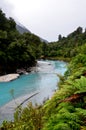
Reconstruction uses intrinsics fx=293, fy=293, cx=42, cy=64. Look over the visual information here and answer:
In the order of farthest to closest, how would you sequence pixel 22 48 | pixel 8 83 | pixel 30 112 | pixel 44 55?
pixel 44 55 < pixel 22 48 < pixel 8 83 < pixel 30 112

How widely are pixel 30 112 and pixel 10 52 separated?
32.6 metres

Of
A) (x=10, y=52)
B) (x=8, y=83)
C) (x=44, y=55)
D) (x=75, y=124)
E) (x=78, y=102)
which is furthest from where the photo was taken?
(x=44, y=55)

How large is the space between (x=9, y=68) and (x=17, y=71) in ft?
3.86

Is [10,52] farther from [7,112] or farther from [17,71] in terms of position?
[7,112]

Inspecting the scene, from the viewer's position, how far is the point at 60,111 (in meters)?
4.61

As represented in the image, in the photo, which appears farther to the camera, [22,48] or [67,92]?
[22,48]

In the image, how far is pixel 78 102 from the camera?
5.03m

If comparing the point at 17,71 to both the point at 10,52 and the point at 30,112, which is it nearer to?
the point at 10,52

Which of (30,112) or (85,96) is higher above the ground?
(85,96)

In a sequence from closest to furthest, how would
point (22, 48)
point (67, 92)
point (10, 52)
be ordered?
1. point (67, 92)
2. point (10, 52)
3. point (22, 48)

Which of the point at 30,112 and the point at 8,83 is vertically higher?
the point at 30,112

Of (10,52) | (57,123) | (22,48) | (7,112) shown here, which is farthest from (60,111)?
(22,48)

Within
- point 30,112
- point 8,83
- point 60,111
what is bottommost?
point 8,83

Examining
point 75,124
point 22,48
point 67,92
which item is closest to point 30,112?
point 67,92
